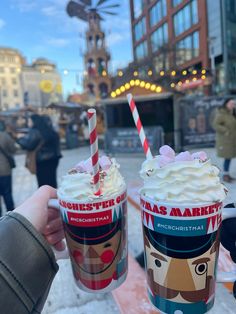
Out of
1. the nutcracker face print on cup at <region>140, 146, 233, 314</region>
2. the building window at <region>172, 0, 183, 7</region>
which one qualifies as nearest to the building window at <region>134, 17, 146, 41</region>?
the building window at <region>172, 0, 183, 7</region>

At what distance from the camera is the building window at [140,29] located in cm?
327

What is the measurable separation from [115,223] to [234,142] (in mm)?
4082

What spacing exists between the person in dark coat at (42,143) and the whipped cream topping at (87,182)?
2.57m

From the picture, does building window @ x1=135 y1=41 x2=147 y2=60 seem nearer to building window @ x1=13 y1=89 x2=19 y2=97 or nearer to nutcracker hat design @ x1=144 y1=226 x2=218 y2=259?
nutcracker hat design @ x1=144 y1=226 x2=218 y2=259

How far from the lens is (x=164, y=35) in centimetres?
319

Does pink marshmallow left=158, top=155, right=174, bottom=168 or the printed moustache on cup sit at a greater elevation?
pink marshmallow left=158, top=155, right=174, bottom=168

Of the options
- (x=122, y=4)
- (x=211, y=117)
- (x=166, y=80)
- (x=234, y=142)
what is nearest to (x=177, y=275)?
(x=122, y=4)

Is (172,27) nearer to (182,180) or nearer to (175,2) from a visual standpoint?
(175,2)

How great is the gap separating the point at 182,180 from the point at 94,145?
23 cm

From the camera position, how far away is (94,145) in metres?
0.67

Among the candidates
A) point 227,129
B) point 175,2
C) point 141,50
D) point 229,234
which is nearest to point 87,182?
point 229,234

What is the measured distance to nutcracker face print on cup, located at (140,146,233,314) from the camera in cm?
60

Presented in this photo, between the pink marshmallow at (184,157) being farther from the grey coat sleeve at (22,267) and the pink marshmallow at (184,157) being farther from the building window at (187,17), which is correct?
the building window at (187,17)

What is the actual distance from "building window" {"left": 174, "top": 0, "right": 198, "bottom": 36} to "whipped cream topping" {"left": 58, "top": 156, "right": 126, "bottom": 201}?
6.92ft
